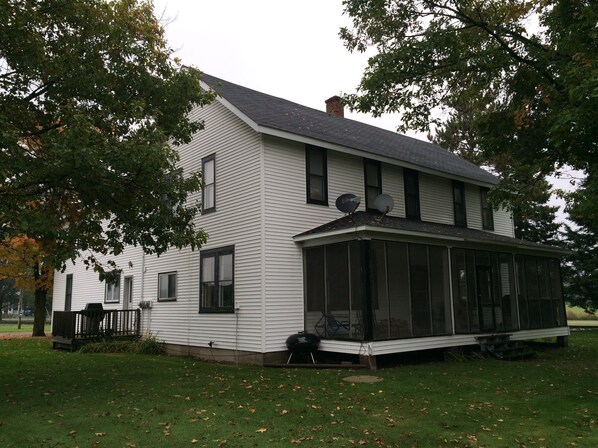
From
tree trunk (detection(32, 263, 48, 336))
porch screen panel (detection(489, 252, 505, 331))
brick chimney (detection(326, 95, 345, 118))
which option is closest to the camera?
porch screen panel (detection(489, 252, 505, 331))

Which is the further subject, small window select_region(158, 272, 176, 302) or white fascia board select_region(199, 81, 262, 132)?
small window select_region(158, 272, 176, 302)

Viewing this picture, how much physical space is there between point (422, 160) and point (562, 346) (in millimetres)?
8225

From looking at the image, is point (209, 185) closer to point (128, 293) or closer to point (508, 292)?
point (128, 293)

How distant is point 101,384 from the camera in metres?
9.91

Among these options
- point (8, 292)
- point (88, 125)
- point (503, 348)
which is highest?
point (88, 125)

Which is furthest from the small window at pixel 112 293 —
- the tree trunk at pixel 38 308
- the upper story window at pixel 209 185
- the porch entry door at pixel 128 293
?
the upper story window at pixel 209 185

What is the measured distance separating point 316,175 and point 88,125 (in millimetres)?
7289

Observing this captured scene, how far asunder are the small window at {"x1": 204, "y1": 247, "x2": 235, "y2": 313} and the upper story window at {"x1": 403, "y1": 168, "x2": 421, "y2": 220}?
6302 mm

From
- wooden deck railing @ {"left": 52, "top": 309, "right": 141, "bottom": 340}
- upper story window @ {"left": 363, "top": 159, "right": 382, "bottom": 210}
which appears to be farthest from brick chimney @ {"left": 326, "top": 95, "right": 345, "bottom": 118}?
wooden deck railing @ {"left": 52, "top": 309, "right": 141, "bottom": 340}

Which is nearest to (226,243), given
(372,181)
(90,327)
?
(372,181)

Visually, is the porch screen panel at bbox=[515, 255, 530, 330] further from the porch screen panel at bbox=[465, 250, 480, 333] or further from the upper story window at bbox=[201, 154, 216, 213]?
the upper story window at bbox=[201, 154, 216, 213]

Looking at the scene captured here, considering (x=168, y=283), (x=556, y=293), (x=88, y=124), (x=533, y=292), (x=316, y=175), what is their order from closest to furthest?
(x=88, y=124), (x=316, y=175), (x=168, y=283), (x=533, y=292), (x=556, y=293)

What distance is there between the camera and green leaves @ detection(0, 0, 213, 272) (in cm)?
841

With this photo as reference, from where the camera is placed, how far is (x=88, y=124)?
8.45 meters
